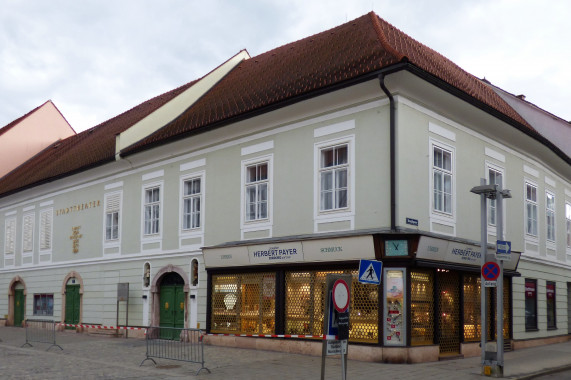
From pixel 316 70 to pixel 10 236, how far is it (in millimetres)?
21093

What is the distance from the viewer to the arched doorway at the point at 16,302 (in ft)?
104

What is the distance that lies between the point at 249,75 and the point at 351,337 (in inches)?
438

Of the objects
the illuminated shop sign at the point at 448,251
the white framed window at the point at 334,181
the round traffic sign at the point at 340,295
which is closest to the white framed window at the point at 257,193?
the white framed window at the point at 334,181

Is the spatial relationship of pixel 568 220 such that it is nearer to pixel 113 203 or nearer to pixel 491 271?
pixel 491 271

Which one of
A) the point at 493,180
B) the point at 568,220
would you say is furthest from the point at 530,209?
the point at 568,220

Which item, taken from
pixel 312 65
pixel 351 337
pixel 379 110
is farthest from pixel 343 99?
pixel 351 337

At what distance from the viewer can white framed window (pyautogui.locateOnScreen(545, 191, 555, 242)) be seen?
24.0 metres

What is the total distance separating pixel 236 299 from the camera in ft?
64.6

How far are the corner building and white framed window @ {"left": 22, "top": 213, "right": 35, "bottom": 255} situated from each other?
12.7ft

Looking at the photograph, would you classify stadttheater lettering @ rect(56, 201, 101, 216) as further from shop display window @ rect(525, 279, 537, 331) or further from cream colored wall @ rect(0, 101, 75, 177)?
shop display window @ rect(525, 279, 537, 331)

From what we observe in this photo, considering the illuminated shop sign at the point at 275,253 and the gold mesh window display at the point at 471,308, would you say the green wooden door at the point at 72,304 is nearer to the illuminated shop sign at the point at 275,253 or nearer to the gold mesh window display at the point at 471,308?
the illuminated shop sign at the point at 275,253

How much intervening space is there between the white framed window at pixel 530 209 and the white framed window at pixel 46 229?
20061 mm

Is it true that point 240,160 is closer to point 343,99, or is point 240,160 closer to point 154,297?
point 343,99

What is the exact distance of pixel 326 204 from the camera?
17734 millimetres
